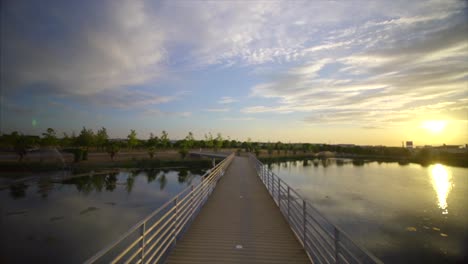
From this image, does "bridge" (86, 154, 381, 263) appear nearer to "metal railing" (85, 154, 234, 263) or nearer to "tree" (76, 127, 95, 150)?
"metal railing" (85, 154, 234, 263)

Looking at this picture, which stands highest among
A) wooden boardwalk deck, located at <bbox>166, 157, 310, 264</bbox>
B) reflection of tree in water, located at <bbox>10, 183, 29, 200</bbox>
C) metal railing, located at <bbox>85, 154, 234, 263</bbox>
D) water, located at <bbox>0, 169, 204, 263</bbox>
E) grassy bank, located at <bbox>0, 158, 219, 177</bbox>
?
metal railing, located at <bbox>85, 154, 234, 263</bbox>

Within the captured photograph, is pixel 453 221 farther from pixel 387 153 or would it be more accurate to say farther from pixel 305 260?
pixel 387 153

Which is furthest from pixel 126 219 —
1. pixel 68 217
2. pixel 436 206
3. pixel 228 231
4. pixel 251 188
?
pixel 436 206

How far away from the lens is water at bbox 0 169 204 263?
8.94 metres

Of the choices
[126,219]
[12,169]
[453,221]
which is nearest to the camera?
[126,219]

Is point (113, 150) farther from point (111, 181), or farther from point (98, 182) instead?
point (98, 182)

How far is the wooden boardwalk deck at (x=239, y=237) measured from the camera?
3900 mm

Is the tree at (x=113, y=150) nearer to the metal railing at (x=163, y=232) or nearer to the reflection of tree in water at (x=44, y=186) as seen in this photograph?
the reflection of tree in water at (x=44, y=186)

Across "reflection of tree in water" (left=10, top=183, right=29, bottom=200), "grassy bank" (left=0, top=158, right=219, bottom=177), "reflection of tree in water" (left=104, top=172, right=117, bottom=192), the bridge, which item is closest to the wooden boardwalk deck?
the bridge

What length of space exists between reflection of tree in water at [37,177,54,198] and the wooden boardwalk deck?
1748cm

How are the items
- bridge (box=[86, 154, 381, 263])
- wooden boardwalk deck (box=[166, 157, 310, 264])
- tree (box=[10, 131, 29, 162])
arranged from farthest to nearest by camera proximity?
tree (box=[10, 131, 29, 162]) < wooden boardwalk deck (box=[166, 157, 310, 264]) < bridge (box=[86, 154, 381, 263])

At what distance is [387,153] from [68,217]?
10155 centimetres

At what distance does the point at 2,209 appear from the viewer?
1378 cm

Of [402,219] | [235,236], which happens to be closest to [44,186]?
[235,236]
